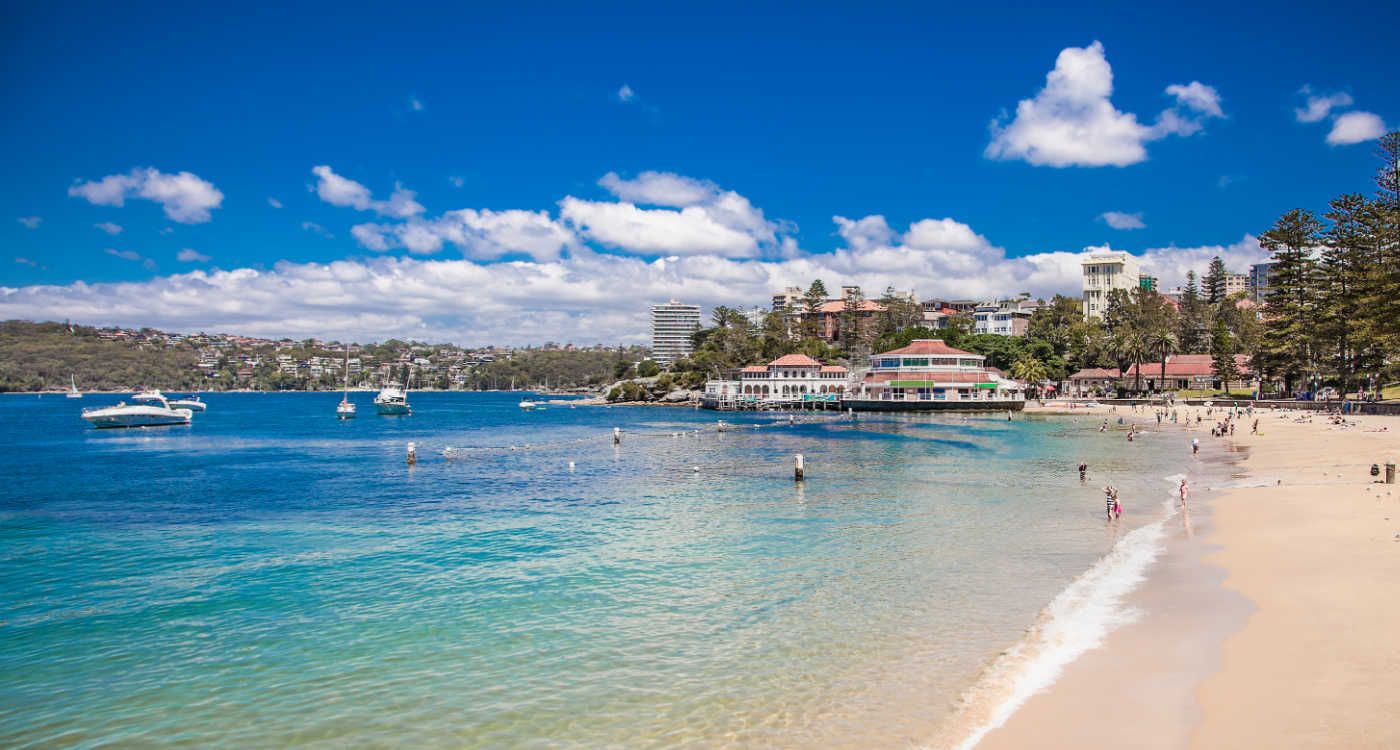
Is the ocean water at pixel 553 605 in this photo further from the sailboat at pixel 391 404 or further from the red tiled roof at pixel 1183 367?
the red tiled roof at pixel 1183 367

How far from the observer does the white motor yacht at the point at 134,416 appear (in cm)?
7844

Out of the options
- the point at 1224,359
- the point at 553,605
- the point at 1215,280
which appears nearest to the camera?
the point at 553,605

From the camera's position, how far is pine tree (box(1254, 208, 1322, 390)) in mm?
68062

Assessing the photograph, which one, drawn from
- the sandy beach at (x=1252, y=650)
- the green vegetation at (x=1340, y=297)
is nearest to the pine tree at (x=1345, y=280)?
the green vegetation at (x=1340, y=297)

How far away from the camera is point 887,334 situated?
138375mm

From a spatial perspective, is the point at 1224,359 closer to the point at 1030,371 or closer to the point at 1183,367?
the point at 1183,367

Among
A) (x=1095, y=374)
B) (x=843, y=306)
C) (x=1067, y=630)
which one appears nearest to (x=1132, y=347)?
(x=1095, y=374)

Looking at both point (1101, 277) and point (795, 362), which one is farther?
point (1101, 277)

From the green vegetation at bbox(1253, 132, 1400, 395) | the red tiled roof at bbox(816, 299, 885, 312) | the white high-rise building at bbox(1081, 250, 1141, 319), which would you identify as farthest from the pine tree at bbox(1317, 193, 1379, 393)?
the white high-rise building at bbox(1081, 250, 1141, 319)

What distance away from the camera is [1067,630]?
13.2 metres

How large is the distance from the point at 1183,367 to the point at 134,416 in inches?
5351

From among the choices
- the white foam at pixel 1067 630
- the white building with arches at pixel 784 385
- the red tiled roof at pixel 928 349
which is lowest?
the white foam at pixel 1067 630

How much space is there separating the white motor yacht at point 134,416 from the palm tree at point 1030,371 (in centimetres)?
11191

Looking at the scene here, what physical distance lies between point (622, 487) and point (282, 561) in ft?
54.3
